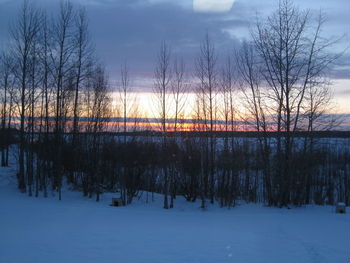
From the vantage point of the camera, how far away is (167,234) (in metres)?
7.71

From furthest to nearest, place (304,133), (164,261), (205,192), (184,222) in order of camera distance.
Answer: (205,192) < (304,133) < (184,222) < (164,261)

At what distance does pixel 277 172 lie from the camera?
41.5 ft

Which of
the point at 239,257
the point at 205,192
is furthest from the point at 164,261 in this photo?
the point at 205,192

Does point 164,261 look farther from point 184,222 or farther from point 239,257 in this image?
point 184,222

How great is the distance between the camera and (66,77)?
48.7 ft

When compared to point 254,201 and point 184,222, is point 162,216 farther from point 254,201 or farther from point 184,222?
point 254,201

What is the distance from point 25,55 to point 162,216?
1075cm

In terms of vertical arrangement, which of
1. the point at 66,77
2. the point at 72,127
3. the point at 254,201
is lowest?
the point at 254,201

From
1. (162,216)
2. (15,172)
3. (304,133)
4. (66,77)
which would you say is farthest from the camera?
(15,172)

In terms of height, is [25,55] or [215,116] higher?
[25,55]

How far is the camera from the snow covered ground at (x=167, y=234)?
19.7 ft

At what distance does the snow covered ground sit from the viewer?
6.01 m

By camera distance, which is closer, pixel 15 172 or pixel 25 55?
pixel 25 55

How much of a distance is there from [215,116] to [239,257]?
28.8 feet
